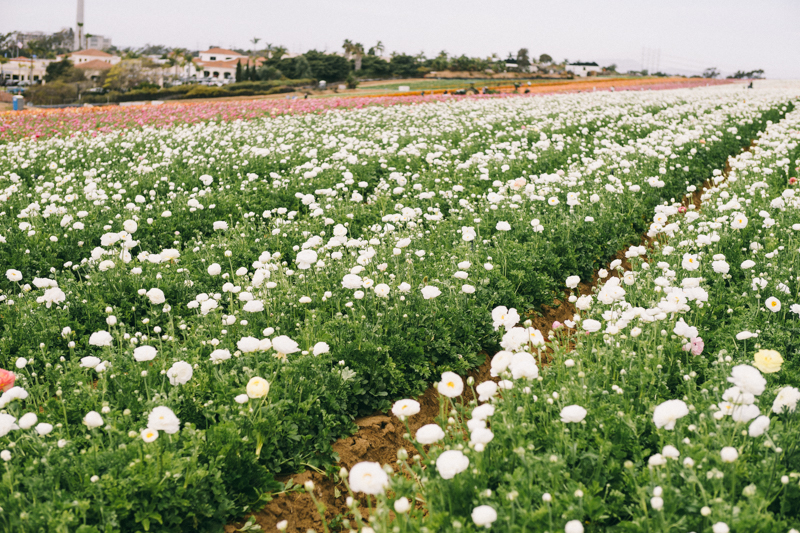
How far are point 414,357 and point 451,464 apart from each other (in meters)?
1.99

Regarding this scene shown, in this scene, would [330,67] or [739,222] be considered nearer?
[739,222]

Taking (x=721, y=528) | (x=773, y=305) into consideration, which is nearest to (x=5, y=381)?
(x=721, y=528)

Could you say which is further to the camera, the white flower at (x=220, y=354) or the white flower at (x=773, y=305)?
the white flower at (x=773, y=305)

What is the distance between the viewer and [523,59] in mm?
74812

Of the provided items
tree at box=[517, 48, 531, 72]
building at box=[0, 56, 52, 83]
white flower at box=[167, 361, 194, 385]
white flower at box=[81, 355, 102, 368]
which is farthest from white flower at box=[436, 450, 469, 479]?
building at box=[0, 56, 52, 83]

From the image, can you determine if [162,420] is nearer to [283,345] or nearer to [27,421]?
[27,421]

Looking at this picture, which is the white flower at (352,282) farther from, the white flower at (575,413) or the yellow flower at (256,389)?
the white flower at (575,413)

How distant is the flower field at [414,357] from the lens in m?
2.53

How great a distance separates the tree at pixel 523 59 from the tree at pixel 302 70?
1236 inches

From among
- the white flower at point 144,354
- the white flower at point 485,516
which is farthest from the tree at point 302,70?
the white flower at point 485,516

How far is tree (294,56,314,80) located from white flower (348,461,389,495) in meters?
49.9

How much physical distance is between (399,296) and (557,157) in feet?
23.6

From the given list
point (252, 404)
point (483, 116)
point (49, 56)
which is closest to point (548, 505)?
point (252, 404)

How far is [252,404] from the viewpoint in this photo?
3.33 meters
